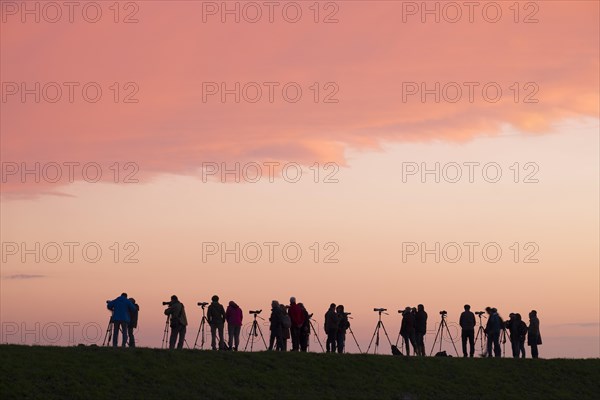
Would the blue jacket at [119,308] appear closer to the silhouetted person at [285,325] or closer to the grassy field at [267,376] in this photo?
the grassy field at [267,376]

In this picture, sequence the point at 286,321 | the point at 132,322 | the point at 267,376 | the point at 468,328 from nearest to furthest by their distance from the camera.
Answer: the point at 267,376
the point at 132,322
the point at 286,321
the point at 468,328

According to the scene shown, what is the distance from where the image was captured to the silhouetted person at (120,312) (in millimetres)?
51188

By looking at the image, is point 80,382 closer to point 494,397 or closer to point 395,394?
point 395,394

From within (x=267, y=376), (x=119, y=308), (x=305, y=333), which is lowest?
(x=267, y=376)

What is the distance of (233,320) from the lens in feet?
176

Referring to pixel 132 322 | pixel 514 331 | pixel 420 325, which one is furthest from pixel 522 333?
pixel 132 322

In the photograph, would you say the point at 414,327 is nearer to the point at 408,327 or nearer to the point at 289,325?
the point at 408,327

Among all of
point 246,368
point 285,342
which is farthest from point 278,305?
point 246,368

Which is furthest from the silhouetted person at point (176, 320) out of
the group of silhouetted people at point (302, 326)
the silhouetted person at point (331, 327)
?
the silhouetted person at point (331, 327)

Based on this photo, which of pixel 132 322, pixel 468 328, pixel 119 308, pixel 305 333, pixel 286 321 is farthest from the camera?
pixel 468 328

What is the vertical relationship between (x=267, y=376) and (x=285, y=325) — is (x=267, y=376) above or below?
below

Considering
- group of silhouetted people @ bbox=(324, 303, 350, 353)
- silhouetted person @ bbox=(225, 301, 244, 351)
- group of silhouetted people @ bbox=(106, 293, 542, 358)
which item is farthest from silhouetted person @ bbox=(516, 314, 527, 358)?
silhouetted person @ bbox=(225, 301, 244, 351)

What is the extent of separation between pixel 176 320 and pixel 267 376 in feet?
18.4

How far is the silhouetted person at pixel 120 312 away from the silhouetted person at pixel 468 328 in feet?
55.9
